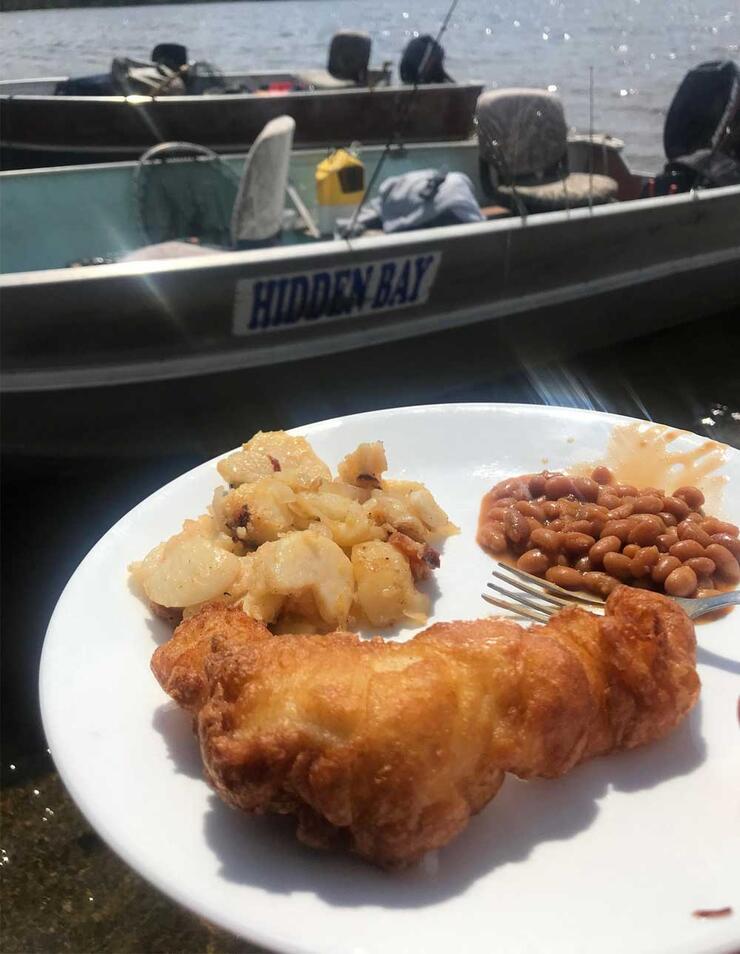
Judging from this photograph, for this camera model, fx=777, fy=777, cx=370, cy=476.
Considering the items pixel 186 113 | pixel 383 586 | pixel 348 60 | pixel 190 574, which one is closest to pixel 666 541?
pixel 383 586

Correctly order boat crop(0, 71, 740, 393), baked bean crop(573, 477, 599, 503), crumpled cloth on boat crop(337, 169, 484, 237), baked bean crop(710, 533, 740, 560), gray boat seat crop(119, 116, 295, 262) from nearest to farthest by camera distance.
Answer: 1. baked bean crop(710, 533, 740, 560)
2. baked bean crop(573, 477, 599, 503)
3. boat crop(0, 71, 740, 393)
4. gray boat seat crop(119, 116, 295, 262)
5. crumpled cloth on boat crop(337, 169, 484, 237)

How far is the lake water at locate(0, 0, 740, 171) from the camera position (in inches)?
540

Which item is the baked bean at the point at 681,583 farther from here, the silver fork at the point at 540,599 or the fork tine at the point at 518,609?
the fork tine at the point at 518,609

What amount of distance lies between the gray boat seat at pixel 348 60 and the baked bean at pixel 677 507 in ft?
37.7

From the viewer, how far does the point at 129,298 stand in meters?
4.66

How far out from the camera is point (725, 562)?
7.23 feet

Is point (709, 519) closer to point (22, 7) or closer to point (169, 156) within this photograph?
point (22, 7)

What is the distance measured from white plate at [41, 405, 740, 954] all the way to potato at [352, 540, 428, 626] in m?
0.53

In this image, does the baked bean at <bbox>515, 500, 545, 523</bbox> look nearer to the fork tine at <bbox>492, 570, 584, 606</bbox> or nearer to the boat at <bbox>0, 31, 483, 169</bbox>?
the fork tine at <bbox>492, 570, 584, 606</bbox>

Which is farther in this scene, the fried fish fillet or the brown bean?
the brown bean

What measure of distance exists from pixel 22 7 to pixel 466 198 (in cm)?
338

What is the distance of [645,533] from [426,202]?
482 cm

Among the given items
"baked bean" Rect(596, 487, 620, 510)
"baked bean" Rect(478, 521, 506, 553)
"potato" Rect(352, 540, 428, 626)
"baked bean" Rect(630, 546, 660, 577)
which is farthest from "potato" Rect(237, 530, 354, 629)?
"baked bean" Rect(596, 487, 620, 510)

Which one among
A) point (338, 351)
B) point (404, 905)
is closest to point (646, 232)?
point (338, 351)
